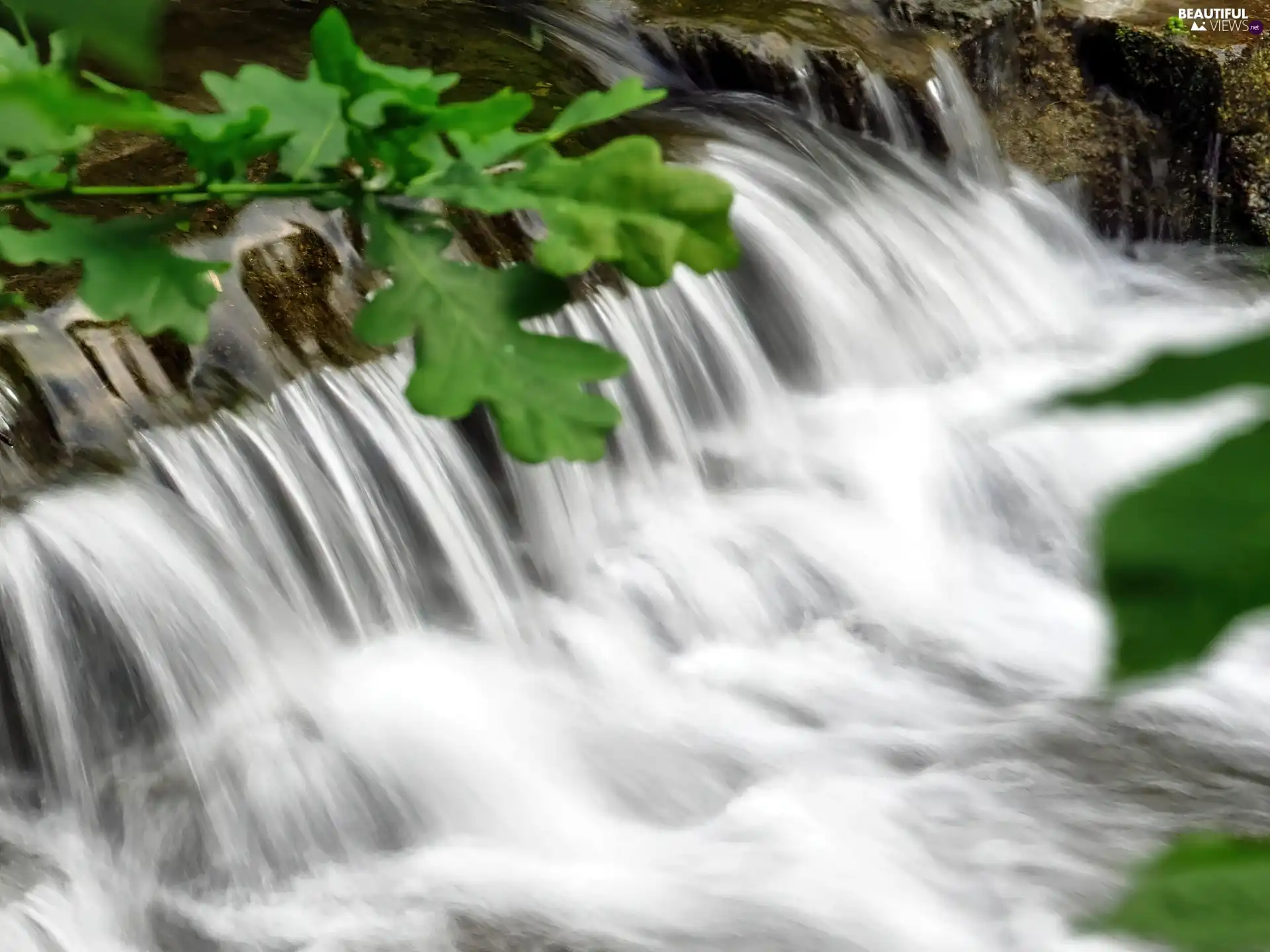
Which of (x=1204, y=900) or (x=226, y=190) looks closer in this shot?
(x=1204, y=900)

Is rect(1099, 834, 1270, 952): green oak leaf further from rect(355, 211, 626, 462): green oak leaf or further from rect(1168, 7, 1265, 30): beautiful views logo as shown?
rect(1168, 7, 1265, 30): beautiful views logo

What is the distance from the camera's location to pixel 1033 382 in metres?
5.77

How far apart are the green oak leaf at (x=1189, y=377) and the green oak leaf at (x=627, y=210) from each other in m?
0.48

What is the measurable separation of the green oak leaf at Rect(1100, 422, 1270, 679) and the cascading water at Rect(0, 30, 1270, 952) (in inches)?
104

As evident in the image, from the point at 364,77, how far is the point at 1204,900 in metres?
0.66

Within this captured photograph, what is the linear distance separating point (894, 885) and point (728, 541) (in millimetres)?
1386

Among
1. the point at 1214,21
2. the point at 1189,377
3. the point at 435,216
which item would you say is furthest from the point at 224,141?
the point at 1214,21

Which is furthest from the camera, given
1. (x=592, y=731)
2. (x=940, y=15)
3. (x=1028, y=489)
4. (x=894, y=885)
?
(x=940, y=15)

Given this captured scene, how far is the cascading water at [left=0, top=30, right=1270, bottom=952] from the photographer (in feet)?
10.7

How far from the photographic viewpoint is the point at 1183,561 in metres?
0.31

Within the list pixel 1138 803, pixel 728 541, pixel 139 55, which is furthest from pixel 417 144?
pixel 728 541

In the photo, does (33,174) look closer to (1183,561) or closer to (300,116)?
(300,116)

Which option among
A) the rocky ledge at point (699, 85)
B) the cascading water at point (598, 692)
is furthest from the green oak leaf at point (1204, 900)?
the rocky ledge at point (699, 85)

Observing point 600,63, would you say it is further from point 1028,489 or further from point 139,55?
point 139,55
